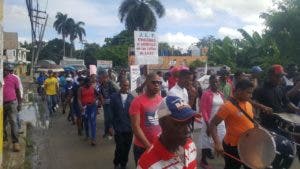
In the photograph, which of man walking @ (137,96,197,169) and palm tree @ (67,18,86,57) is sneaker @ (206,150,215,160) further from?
palm tree @ (67,18,86,57)

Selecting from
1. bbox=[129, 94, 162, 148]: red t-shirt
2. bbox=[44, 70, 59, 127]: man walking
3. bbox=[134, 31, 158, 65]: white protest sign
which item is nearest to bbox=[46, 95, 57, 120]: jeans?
bbox=[44, 70, 59, 127]: man walking

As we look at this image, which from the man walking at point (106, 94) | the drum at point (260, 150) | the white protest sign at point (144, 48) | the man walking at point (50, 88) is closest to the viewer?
the drum at point (260, 150)

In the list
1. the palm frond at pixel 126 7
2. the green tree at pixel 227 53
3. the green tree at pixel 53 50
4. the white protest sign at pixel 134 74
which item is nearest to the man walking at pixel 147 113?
the white protest sign at pixel 134 74

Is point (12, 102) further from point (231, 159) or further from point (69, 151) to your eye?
point (231, 159)

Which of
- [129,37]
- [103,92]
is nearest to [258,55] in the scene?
[103,92]

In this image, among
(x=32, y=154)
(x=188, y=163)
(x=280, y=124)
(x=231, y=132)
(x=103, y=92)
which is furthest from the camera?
(x=103, y=92)

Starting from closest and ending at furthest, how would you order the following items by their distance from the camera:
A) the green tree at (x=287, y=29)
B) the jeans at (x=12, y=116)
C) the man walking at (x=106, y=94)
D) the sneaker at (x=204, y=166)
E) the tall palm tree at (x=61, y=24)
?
the sneaker at (x=204, y=166) → the jeans at (x=12, y=116) → the man walking at (x=106, y=94) → the green tree at (x=287, y=29) → the tall palm tree at (x=61, y=24)

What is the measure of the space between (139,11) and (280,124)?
58647mm

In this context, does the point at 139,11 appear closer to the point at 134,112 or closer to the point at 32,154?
the point at 32,154

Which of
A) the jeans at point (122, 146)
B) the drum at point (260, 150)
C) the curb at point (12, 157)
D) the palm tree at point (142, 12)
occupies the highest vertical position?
the palm tree at point (142, 12)

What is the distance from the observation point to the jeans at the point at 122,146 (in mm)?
8195

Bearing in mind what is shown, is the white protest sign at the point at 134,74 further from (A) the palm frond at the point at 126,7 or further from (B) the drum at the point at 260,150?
(A) the palm frond at the point at 126,7

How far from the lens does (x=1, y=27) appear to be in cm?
722

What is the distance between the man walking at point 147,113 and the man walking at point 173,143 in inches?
93.6
